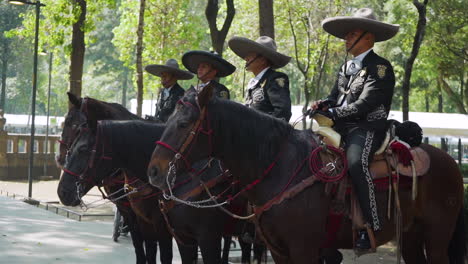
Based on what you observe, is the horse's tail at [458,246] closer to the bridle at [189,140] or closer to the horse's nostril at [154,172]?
the bridle at [189,140]

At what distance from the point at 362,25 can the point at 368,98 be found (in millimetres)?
752

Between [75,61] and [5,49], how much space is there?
45.8m

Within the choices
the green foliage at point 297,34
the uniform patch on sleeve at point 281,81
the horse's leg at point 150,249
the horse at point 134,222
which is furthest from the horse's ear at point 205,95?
the green foliage at point 297,34

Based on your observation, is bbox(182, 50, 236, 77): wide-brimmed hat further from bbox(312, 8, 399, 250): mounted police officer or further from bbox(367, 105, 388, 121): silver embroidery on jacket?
bbox(367, 105, 388, 121): silver embroidery on jacket

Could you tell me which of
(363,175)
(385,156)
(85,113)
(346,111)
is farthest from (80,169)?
(385,156)

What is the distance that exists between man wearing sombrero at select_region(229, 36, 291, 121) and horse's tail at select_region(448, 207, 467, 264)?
6.99ft

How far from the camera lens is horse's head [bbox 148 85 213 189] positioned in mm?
5008

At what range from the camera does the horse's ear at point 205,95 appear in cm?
514

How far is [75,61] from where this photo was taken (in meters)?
18.5

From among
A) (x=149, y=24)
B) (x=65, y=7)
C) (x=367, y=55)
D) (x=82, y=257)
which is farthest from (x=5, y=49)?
(x=367, y=55)

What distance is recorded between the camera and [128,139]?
23.9 feet

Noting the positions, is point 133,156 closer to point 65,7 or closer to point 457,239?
point 457,239

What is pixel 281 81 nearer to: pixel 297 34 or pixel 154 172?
pixel 154 172

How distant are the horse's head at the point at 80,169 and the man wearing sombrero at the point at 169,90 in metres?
1.96
